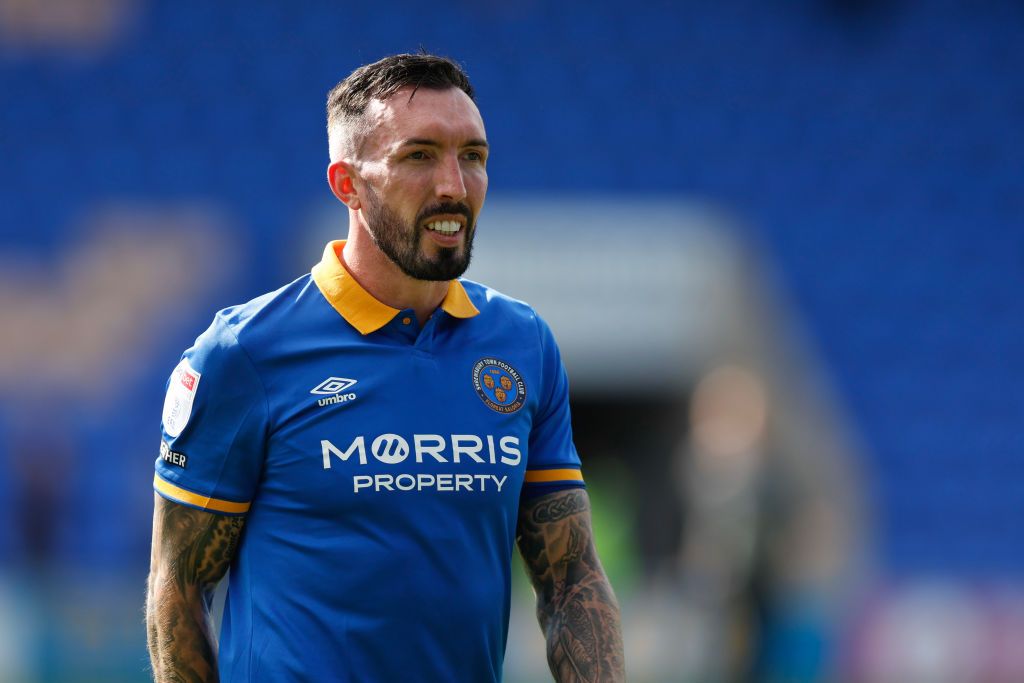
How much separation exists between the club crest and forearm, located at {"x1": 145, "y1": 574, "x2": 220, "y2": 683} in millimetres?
600

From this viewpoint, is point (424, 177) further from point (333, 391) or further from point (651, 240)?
point (651, 240)

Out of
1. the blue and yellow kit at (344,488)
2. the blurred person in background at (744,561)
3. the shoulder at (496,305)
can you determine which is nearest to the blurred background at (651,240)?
the blurred person in background at (744,561)

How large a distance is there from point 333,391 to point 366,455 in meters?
0.12

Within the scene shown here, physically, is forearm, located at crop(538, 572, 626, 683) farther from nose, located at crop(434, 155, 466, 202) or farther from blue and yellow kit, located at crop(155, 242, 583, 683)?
nose, located at crop(434, 155, 466, 202)

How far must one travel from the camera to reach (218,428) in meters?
2.34

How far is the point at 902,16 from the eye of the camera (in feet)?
39.4

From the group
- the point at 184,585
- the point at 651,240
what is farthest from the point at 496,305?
the point at 651,240

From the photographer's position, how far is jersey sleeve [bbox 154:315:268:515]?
2332mm

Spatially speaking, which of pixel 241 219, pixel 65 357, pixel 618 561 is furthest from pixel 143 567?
pixel 618 561

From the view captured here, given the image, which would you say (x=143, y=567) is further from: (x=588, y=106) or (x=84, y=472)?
(x=588, y=106)

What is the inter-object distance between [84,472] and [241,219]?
7.30ft

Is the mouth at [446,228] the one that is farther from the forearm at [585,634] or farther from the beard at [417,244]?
the forearm at [585,634]

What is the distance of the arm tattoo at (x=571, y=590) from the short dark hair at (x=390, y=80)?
769 mm

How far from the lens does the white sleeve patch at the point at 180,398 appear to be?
2.35 m
